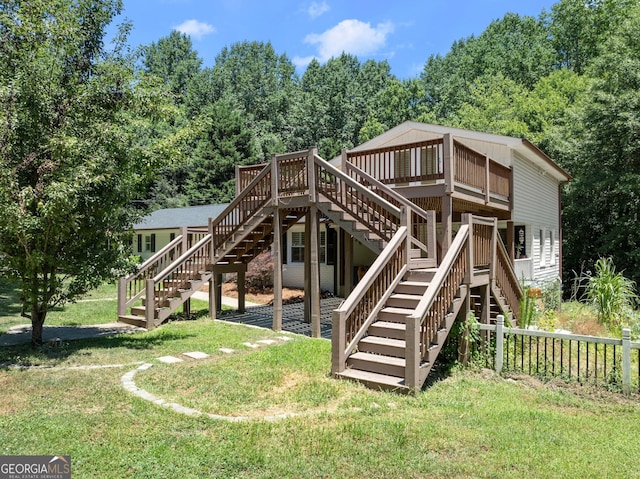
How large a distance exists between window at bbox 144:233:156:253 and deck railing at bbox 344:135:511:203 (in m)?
18.7

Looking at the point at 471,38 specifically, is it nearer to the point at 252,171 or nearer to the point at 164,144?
the point at 252,171

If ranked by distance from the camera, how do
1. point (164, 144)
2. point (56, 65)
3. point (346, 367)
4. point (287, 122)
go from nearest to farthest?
point (346, 367) → point (56, 65) → point (164, 144) → point (287, 122)

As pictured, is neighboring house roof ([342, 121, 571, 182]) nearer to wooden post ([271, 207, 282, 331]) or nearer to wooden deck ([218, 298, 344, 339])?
wooden post ([271, 207, 282, 331])

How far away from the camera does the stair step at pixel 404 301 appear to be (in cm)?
719

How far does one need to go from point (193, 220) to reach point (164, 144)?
15224mm

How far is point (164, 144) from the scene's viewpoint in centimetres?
903

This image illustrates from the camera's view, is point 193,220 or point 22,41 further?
point 193,220

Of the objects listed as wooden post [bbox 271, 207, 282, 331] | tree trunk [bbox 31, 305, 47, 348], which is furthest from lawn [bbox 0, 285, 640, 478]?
wooden post [bbox 271, 207, 282, 331]

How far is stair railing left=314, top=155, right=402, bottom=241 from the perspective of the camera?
883cm

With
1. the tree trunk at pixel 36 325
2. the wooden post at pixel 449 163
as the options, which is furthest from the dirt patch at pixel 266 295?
the wooden post at pixel 449 163

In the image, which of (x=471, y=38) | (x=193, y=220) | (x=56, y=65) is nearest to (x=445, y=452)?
(x=56, y=65)

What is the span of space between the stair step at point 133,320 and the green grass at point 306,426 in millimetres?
3579

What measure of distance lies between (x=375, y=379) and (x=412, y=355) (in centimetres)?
63

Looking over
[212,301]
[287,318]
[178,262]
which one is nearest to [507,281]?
[287,318]
